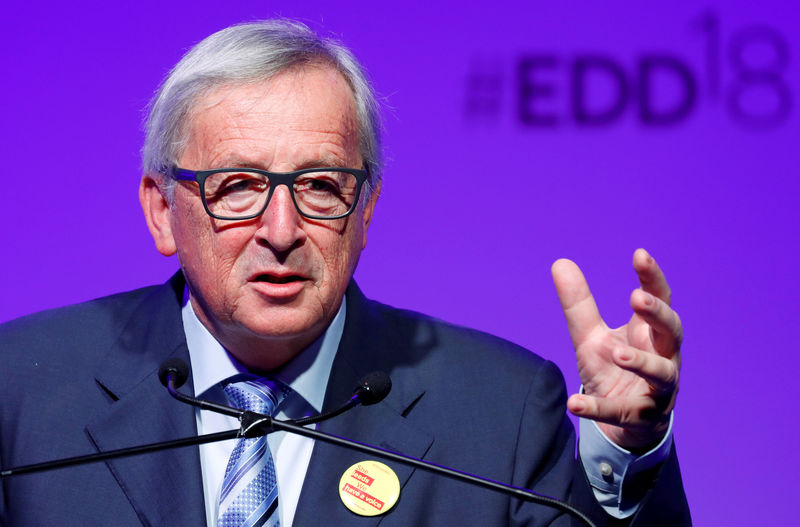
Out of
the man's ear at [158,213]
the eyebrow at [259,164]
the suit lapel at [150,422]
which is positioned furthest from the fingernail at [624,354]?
the man's ear at [158,213]

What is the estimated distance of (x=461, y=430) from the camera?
2072mm

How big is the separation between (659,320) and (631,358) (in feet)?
0.29

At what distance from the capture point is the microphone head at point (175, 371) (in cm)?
165

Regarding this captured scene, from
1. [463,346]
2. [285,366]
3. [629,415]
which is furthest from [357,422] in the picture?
[629,415]

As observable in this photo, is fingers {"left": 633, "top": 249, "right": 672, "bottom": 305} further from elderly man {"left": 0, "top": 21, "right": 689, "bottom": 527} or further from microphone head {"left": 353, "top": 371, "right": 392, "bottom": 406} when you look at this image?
microphone head {"left": 353, "top": 371, "right": 392, "bottom": 406}

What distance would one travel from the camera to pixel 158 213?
2.18 m

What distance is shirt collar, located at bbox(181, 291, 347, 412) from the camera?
2.08 meters

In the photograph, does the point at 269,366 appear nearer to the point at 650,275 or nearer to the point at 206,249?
the point at 206,249

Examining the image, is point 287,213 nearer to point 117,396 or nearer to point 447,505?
point 117,396

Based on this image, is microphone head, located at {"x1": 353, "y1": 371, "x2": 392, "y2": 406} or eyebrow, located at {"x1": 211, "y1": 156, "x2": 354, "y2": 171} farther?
eyebrow, located at {"x1": 211, "y1": 156, "x2": 354, "y2": 171}

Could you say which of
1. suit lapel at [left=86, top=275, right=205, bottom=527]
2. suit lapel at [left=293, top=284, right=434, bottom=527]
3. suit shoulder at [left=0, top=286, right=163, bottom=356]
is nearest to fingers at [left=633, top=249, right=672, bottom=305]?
suit lapel at [left=293, top=284, right=434, bottom=527]

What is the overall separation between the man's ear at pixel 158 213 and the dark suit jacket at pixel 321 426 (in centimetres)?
16

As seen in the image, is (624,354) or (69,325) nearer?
(624,354)

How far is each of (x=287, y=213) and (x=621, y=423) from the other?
763 millimetres
